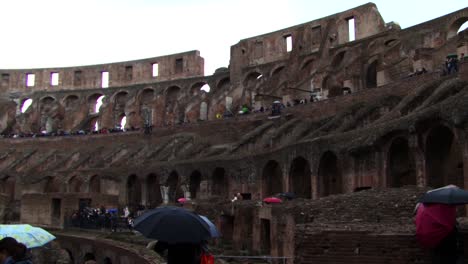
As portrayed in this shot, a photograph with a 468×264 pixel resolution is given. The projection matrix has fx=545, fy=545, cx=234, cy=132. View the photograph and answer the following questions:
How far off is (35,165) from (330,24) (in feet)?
91.0

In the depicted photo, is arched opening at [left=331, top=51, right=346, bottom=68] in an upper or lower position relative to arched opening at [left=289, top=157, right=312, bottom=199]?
upper

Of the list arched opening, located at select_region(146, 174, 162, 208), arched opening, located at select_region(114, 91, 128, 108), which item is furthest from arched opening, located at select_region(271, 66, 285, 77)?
arched opening, located at select_region(114, 91, 128, 108)

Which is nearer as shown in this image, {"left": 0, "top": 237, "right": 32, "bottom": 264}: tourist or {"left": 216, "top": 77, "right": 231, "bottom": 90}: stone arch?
{"left": 0, "top": 237, "right": 32, "bottom": 264}: tourist

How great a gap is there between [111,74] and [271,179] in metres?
40.9

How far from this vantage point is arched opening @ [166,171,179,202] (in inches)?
1369

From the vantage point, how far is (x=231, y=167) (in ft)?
101

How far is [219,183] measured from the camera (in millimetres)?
32969

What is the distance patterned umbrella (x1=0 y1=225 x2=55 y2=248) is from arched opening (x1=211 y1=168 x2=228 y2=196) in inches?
814

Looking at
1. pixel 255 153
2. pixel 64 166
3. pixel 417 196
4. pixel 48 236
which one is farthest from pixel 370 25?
pixel 48 236

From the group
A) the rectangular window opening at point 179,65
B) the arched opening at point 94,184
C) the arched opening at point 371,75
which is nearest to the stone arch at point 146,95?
the rectangular window opening at point 179,65

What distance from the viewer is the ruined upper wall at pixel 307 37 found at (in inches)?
1779

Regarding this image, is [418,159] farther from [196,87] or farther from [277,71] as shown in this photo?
[196,87]

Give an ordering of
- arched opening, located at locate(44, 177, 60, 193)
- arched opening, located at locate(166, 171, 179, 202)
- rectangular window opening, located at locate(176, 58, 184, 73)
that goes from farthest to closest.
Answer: rectangular window opening, located at locate(176, 58, 184, 73), arched opening, located at locate(44, 177, 60, 193), arched opening, located at locate(166, 171, 179, 202)

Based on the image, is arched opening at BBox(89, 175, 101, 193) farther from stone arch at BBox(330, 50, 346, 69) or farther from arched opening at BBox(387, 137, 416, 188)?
arched opening at BBox(387, 137, 416, 188)
